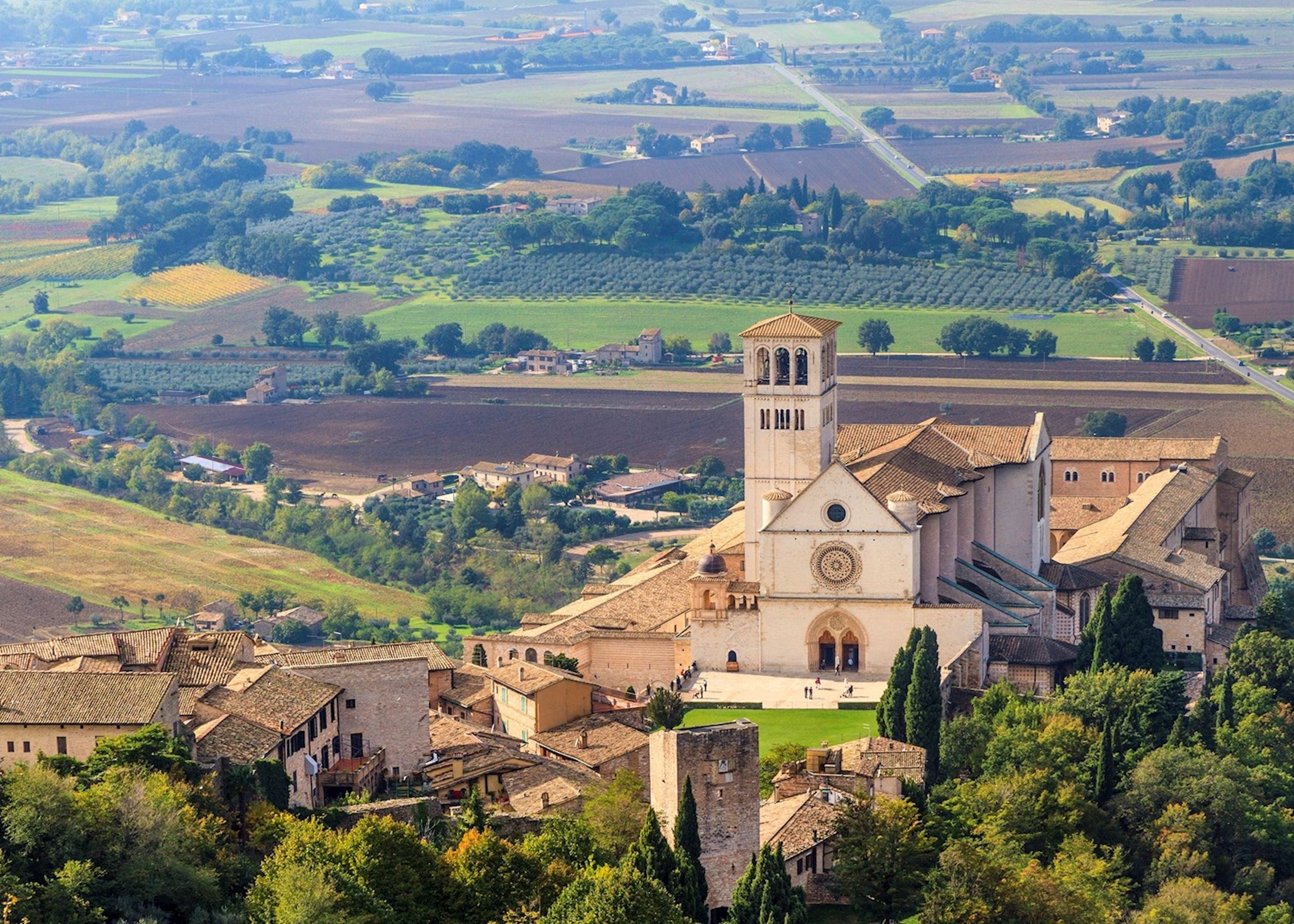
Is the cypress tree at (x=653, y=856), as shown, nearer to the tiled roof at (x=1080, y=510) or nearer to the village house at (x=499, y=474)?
the tiled roof at (x=1080, y=510)

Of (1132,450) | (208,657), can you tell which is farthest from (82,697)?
(1132,450)

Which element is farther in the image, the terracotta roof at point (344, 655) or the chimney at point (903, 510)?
the chimney at point (903, 510)

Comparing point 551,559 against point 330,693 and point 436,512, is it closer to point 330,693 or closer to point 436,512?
point 436,512

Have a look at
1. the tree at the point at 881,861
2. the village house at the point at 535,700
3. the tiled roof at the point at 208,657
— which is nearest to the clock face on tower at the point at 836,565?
the village house at the point at 535,700

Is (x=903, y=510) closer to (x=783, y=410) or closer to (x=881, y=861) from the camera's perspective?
(x=783, y=410)

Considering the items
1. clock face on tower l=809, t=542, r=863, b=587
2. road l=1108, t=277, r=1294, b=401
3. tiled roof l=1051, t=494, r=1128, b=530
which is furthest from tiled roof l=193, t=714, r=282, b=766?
road l=1108, t=277, r=1294, b=401

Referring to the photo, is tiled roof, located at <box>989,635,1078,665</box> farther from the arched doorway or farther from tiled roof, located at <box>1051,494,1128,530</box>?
tiled roof, located at <box>1051,494,1128,530</box>
